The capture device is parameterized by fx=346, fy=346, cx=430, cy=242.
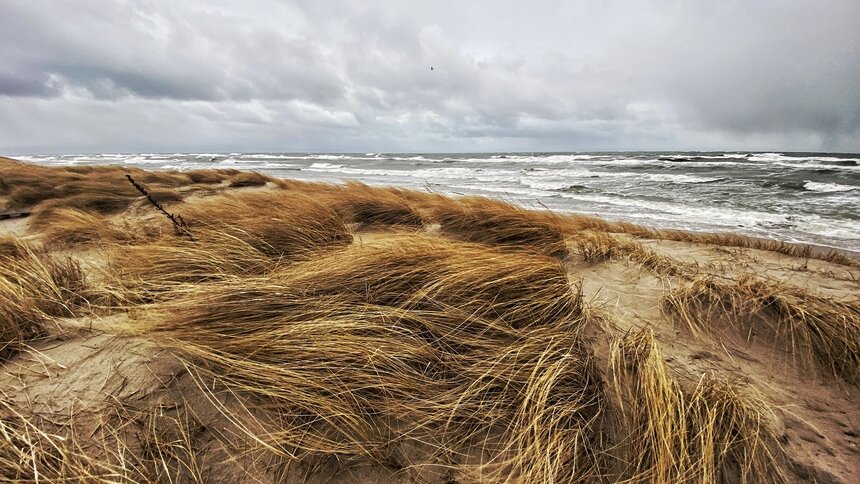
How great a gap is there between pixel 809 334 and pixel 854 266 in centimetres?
295

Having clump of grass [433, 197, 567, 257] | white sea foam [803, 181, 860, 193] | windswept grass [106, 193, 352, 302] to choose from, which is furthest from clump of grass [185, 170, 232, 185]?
white sea foam [803, 181, 860, 193]

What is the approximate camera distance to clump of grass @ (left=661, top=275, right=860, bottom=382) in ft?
6.15

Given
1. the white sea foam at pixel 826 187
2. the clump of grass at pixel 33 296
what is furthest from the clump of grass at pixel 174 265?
the white sea foam at pixel 826 187

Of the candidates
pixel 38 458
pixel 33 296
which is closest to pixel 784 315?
pixel 38 458

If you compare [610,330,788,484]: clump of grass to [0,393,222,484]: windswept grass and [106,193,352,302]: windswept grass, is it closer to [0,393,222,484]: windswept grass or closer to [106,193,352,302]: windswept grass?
[0,393,222,484]: windswept grass

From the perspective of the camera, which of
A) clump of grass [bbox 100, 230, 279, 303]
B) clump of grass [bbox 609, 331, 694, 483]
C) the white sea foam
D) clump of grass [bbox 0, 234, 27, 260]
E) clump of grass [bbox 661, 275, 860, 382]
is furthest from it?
the white sea foam

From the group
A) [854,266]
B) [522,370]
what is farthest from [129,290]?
[854,266]

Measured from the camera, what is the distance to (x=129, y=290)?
2.09 metres

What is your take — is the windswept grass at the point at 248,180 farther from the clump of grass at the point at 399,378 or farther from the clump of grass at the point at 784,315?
the clump of grass at the point at 784,315

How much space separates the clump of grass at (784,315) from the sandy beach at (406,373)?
12mm

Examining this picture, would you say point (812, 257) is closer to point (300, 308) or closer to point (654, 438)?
point (654, 438)

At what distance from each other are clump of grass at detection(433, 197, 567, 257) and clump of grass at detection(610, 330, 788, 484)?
197 centimetres

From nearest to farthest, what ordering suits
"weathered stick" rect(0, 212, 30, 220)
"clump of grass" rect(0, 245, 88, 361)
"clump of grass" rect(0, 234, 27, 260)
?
"clump of grass" rect(0, 245, 88, 361) → "clump of grass" rect(0, 234, 27, 260) → "weathered stick" rect(0, 212, 30, 220)

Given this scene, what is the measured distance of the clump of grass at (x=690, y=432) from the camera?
1.22 metres
